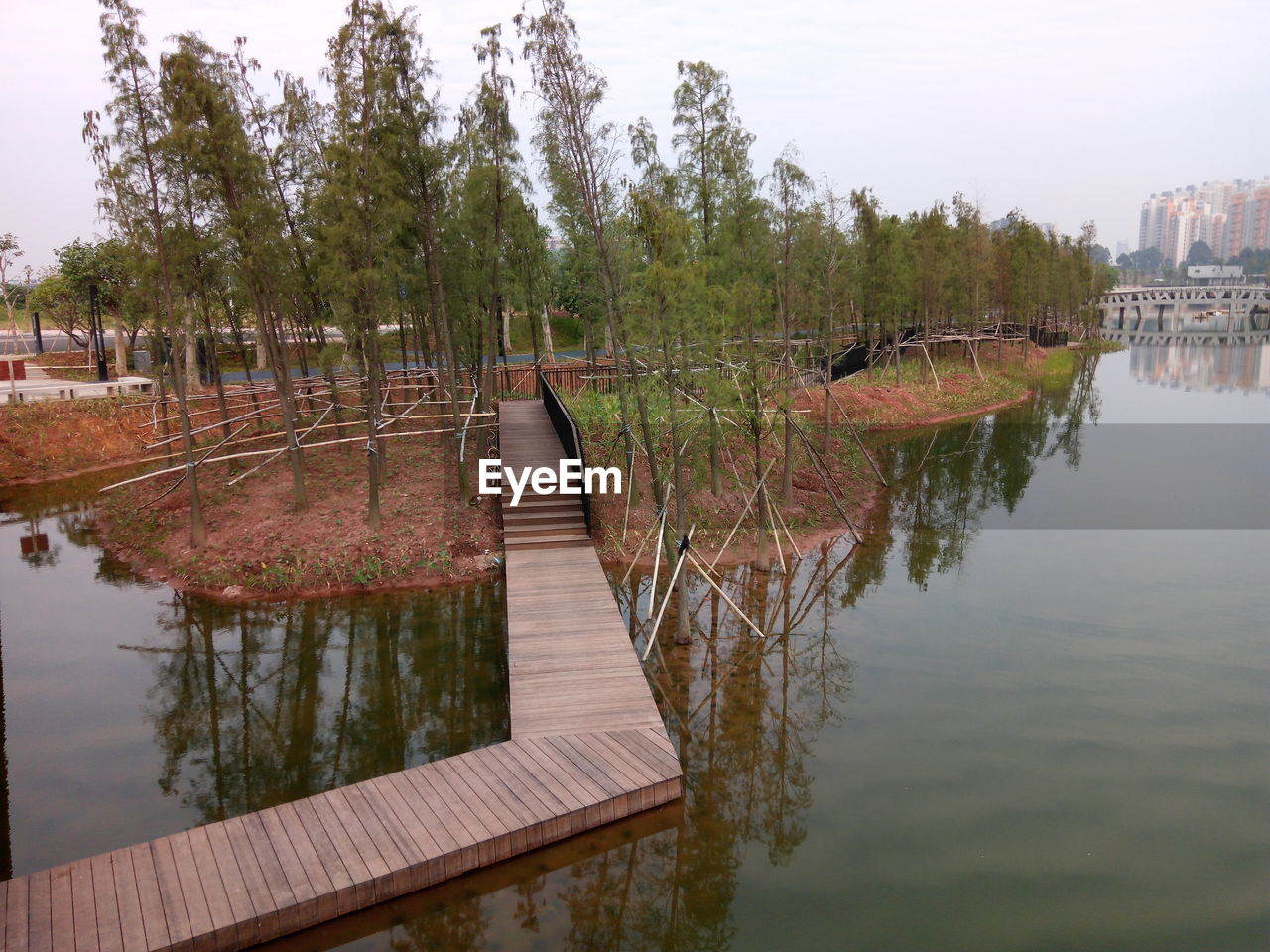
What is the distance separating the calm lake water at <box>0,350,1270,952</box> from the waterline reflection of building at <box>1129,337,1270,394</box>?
3222 centimetres

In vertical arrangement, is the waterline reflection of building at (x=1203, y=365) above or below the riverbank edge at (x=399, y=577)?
above

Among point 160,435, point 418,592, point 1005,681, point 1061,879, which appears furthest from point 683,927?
point 160,435

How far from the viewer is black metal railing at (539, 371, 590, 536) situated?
47.3 feet

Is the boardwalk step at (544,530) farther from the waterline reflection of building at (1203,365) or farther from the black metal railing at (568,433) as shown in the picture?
the waterline reflection of building at (1203,365)

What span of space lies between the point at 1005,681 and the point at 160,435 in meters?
23.1

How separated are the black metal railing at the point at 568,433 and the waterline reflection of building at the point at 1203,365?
120 feet

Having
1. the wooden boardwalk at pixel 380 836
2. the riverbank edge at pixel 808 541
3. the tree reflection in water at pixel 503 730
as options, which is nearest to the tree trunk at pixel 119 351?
the tree reflection in water at pixel 503 730

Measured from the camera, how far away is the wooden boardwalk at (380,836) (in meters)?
5.89

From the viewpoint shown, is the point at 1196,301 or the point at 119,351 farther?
the point at 1196,301

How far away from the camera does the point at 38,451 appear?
21.9 m

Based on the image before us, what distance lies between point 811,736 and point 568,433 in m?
8.59

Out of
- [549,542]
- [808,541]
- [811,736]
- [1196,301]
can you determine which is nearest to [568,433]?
[549,542]

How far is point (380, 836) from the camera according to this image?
6801 millimetres

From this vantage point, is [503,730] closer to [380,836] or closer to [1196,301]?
[380,836]
